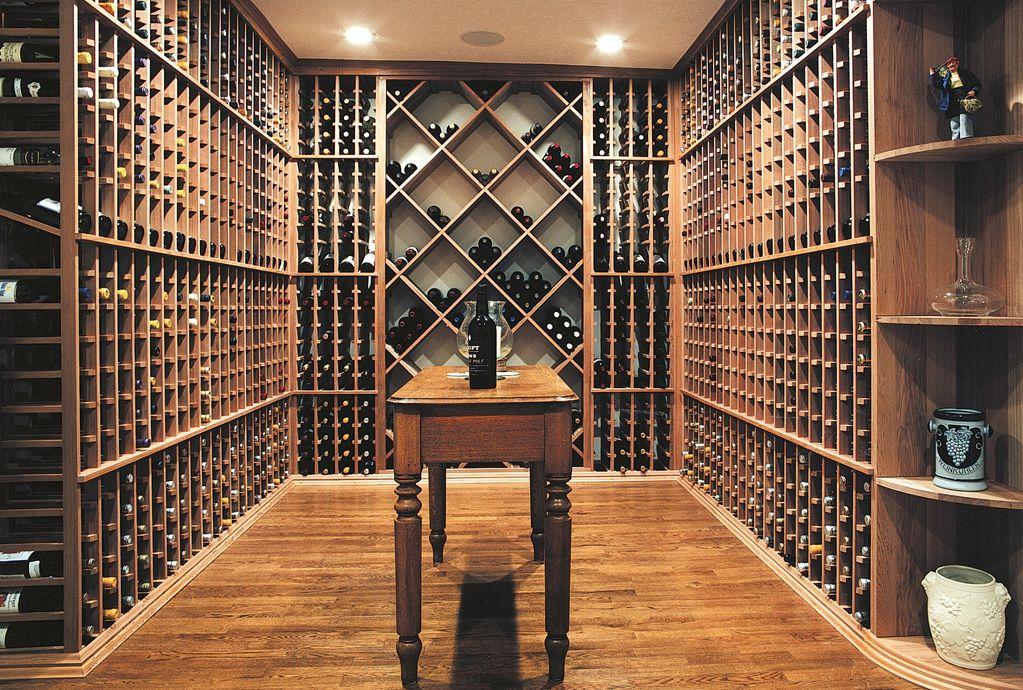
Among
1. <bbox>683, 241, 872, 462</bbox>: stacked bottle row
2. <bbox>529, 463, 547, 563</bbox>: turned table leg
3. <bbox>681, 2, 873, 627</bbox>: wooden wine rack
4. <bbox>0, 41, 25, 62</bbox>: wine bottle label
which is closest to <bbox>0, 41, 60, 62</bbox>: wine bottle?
<bbox>0, 41, 25, 62</bbox>: wine bottle label

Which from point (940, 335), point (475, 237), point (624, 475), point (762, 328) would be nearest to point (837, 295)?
point (940, 335)

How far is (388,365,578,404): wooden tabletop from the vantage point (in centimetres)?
200

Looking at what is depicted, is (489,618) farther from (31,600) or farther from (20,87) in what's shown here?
(20,87)

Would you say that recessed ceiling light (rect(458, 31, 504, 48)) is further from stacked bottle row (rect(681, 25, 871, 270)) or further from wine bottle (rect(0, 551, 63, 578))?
wine bottle (rect(0, 551, 63, 578))

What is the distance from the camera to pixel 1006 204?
2082 millimetres

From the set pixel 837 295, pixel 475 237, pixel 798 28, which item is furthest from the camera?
pixel 475 237

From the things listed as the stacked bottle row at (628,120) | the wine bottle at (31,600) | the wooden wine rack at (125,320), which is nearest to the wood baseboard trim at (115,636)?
the wooden wine rack at (125,320)

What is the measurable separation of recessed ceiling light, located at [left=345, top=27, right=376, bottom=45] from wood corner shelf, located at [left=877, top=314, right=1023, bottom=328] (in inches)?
131

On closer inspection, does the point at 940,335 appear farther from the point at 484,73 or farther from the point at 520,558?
the point at 484,73

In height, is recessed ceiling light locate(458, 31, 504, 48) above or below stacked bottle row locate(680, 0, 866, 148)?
above

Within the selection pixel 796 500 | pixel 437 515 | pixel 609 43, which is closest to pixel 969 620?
pixel 796 500

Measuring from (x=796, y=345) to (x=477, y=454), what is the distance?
5.12ft

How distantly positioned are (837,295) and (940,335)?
14.2 inches

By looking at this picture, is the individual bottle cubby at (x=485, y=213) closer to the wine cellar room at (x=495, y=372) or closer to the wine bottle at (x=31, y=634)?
the wine cellar room at (x=495, y=372)
